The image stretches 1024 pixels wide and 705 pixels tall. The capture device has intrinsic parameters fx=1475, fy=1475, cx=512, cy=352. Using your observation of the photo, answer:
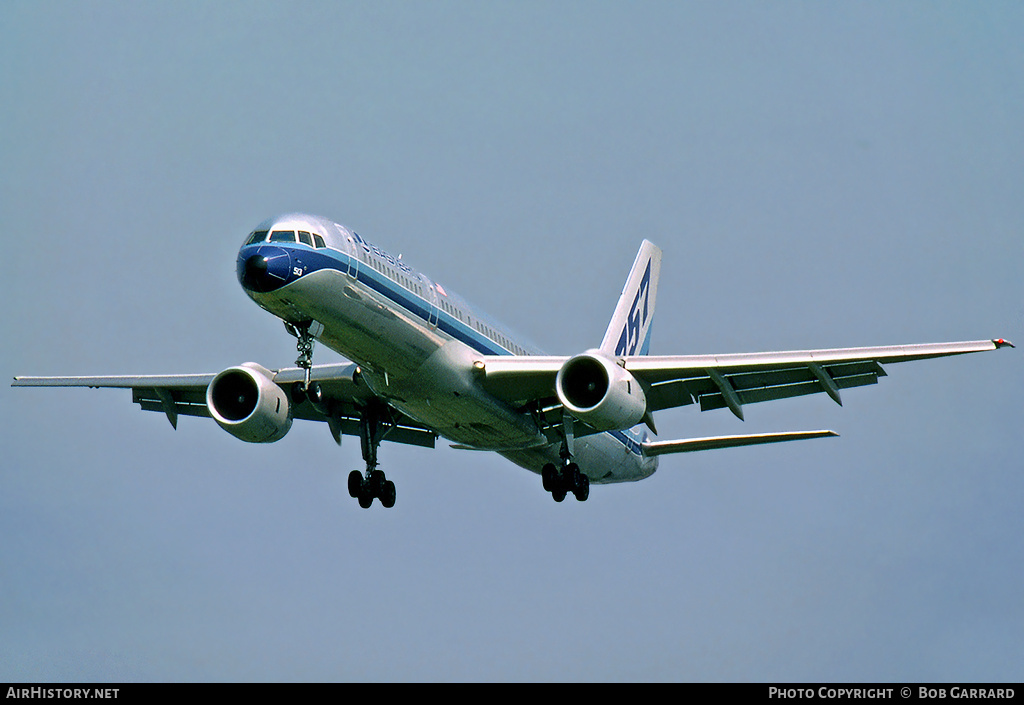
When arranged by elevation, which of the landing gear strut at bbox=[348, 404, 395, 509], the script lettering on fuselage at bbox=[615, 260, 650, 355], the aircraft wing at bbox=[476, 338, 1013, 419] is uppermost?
the script lettering on fuselage at bbox=[615, 260, 650, 355]

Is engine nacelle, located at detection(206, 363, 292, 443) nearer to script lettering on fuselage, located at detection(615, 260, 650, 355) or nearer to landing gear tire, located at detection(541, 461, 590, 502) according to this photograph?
landing gear tire, located at detection(541, 461, 590, 502)

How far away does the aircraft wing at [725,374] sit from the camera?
34812 mm

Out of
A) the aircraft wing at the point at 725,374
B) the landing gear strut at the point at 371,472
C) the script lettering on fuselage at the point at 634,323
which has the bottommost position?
the landing gear strut at the point at 371,472

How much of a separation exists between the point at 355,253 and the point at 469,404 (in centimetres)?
541

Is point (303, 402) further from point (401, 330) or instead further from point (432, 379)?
point (401, 330)

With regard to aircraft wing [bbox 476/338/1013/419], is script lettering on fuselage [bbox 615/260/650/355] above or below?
above

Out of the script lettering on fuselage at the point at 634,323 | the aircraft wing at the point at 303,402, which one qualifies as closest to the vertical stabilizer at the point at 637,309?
the script lettering on fuselage at the point at 634,323

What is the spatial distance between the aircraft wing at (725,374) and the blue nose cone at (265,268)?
6400mm

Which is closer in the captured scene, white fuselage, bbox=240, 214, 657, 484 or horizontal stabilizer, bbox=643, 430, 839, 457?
white fuselage, bbox=240, 214, 657, 484

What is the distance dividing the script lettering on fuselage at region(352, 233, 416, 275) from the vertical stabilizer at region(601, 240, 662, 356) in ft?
38.1

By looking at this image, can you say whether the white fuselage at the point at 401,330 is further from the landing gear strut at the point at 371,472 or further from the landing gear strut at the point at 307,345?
the landing gear strut at the point at 371,472

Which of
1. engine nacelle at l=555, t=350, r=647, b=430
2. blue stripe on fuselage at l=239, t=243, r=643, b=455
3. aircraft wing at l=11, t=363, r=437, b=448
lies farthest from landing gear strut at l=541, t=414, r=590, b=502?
aircraft wing at l=11, t=363, r=437, b=448

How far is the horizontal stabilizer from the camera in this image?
123 feet
